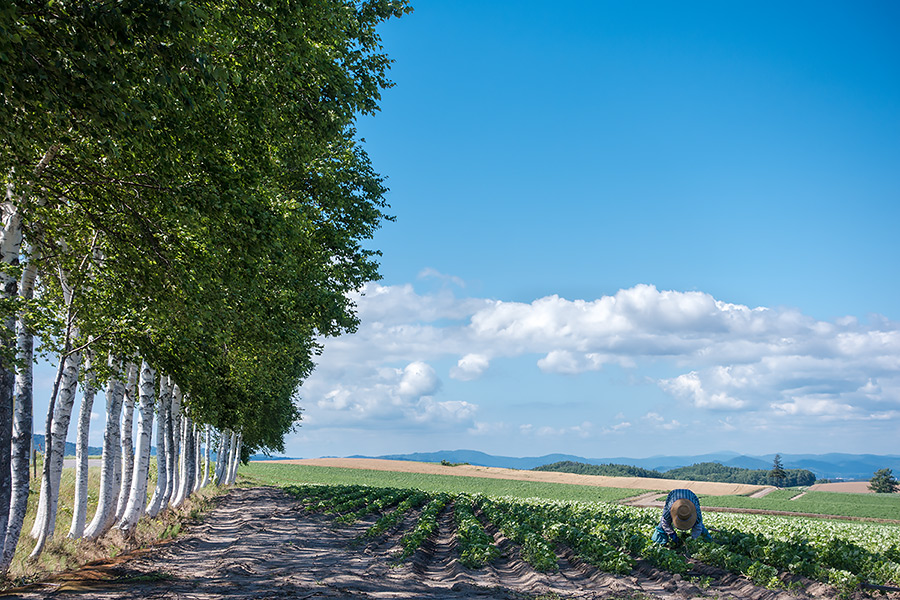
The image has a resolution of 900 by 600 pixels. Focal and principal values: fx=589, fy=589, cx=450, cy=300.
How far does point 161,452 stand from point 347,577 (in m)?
13.6

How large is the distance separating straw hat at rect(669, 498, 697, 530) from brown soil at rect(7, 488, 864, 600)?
1031 millimetres

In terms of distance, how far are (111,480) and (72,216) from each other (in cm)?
890

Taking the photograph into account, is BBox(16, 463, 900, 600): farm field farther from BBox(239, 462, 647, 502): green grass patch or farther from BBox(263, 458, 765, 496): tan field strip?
BBox(263, 458, 765, 496): tan field strip

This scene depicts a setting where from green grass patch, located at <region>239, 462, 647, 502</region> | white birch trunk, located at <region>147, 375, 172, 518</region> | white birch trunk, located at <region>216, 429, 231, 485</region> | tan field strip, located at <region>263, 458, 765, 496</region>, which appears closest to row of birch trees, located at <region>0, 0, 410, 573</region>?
white birch trunk, located at <region>147, 375, 172, 518</region>

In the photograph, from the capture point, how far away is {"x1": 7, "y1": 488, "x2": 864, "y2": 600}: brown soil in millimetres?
10945

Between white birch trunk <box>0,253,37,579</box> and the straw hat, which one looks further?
the straw hat

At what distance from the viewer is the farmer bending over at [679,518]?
15156 mm

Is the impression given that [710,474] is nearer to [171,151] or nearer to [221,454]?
[221,454]

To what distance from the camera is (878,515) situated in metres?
55.2

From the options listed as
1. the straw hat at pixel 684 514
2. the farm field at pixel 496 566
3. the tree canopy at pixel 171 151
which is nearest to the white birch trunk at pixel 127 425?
the farm field at pixel 496 566

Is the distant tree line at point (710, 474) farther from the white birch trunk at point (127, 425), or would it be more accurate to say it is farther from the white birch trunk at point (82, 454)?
the white birch trunk at point (82, 454)

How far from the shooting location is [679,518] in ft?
49.9

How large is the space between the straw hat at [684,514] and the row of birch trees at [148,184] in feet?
36.0

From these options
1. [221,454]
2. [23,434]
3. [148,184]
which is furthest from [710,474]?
[148,184]
